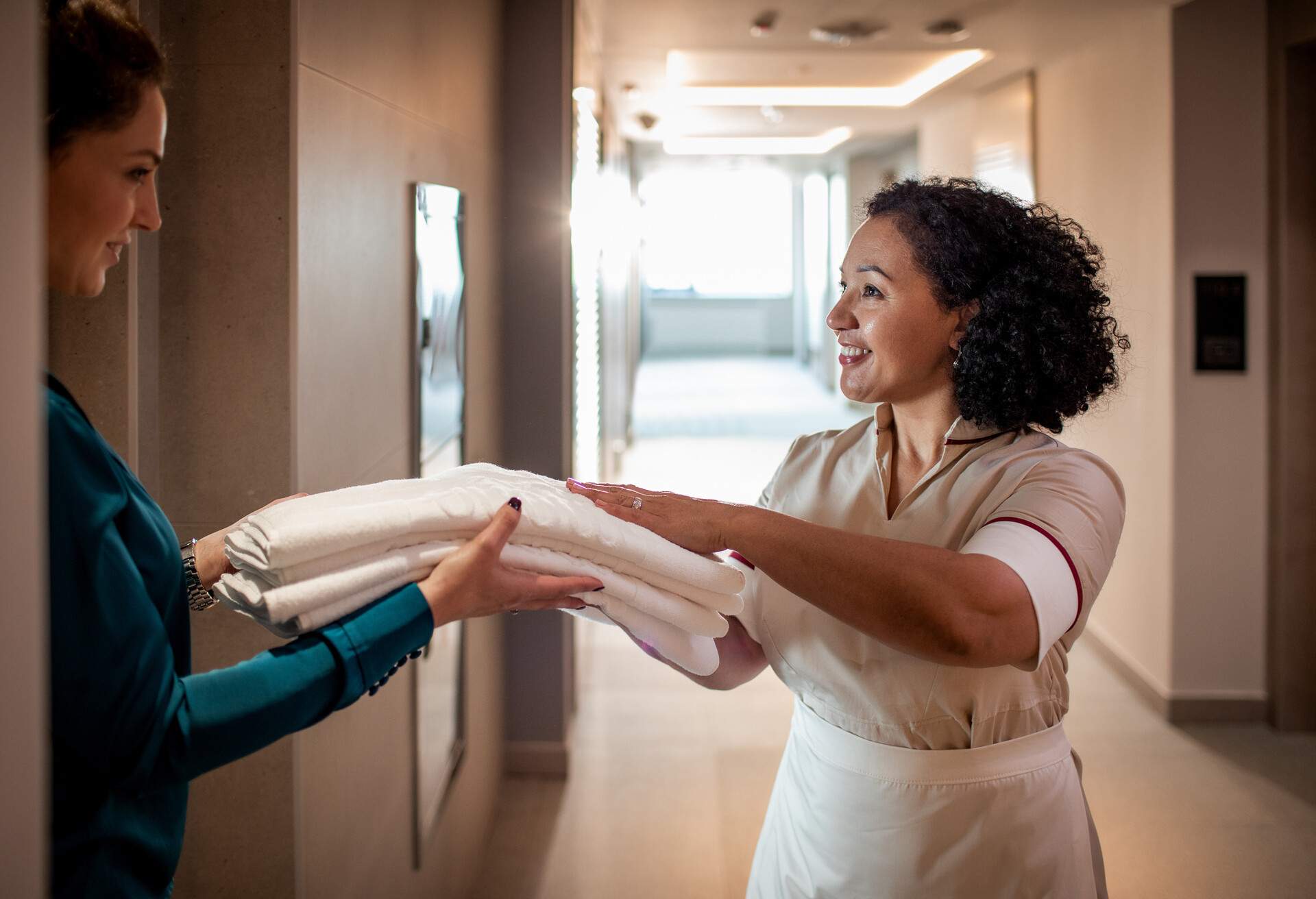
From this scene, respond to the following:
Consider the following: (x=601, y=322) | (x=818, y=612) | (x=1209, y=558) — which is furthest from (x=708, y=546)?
(x=601, y=322)

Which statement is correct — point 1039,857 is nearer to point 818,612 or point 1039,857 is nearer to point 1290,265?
point 818,612

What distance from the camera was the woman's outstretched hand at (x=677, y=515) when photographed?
1.23m

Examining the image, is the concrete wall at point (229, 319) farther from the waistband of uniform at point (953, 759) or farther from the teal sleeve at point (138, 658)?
the waistband of uniform at point (953, 759)

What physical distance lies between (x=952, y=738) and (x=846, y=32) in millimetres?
4094

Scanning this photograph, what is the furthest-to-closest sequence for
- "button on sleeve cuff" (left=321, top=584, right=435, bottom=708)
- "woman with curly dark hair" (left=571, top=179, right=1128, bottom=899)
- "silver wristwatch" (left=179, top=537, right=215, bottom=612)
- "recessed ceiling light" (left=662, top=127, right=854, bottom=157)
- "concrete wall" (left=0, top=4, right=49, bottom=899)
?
1. "recessed ceiling light" (left=662, top=127, right=854, bottom=157)
2. "woman with curly dark hair" (left=571, top=179, right=1128, bottom=899)
3. "silver wristwatch" (left=179, top=537, right=215, bottom=612)
4. "button on sleeve cuff" (left=321, top=584, right=435, bottom=708)
5. "concrete wall" (left=0, top=4, right=49, bottom=899)

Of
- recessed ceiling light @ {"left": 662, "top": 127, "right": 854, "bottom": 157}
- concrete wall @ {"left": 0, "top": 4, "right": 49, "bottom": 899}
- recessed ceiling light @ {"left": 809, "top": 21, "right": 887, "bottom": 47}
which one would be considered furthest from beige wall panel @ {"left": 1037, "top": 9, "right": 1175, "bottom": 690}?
recessed ceiling light @ {"left": 662, "top": 127, "right": 854, "bottom": 157}

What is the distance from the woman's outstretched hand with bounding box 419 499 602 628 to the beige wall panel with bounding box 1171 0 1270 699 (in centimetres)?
351

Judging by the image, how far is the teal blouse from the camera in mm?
746

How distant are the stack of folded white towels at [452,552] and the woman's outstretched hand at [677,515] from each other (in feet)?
0.08

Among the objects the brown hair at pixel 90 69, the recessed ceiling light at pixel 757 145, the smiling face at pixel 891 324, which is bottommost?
the smiling face at pixel 891 324

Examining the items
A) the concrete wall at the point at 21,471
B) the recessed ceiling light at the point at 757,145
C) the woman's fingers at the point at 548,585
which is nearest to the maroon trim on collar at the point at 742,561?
the woman's fingers at the point at 548,585

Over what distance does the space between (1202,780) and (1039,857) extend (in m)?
2.58

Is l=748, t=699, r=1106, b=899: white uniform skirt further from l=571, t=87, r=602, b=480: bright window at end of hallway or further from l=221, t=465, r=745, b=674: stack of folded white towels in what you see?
l=571, t=87, r=602, b=480: bright window at end of hallway

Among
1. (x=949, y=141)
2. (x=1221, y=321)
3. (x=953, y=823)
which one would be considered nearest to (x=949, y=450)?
(x=953, y=823)
